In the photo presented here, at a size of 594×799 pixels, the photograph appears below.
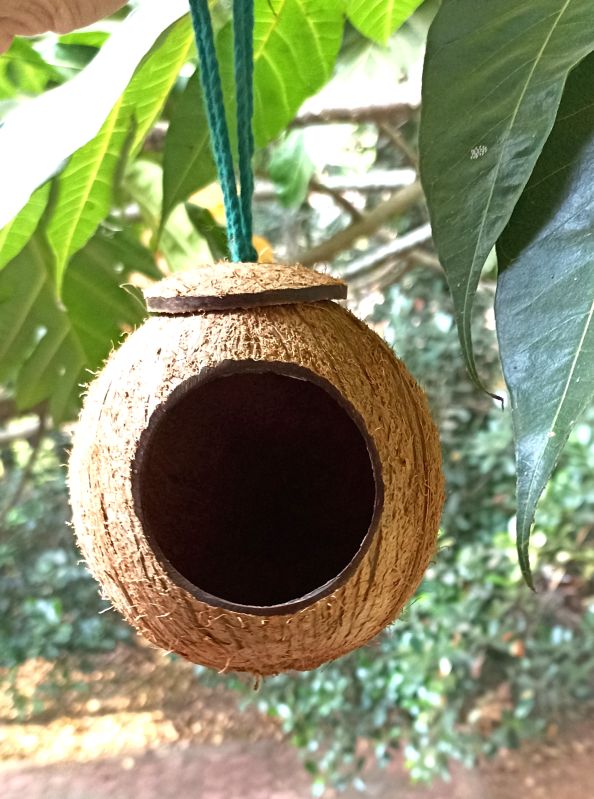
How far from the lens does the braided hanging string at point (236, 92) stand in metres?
0.37

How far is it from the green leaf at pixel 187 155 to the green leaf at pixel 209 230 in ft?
0.50

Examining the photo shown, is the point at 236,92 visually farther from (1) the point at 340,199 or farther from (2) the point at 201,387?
(1) the point at 340,199

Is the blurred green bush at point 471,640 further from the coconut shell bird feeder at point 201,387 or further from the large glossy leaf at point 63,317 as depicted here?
the coconut shell bird feeder at point 201,387

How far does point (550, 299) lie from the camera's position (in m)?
0.28

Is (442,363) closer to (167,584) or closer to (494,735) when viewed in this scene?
(494,735)

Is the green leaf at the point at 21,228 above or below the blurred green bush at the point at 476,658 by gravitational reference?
above

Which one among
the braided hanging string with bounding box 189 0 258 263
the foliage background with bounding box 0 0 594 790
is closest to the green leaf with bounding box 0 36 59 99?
the foliage background with bounding box 0 0 594 790

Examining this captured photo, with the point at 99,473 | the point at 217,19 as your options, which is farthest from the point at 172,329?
the point at 217,19

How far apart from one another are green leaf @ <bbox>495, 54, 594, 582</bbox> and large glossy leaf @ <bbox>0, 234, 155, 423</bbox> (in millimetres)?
451

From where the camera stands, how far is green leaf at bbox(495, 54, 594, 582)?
27 centimetres

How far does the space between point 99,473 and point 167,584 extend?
0.20 feet

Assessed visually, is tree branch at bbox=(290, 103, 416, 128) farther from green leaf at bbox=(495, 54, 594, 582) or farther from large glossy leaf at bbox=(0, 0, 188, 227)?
green leaf at bbox=(495, 54, 594, 582)

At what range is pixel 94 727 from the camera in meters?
2.06

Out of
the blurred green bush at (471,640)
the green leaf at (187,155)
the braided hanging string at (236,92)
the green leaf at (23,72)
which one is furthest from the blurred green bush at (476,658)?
the braided hanging string at (236,92)
